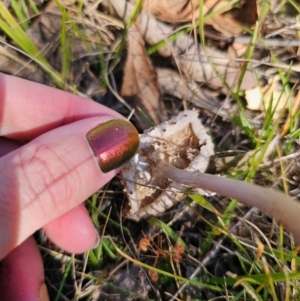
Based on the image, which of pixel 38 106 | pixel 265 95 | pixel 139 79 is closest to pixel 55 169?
pixel 38 106

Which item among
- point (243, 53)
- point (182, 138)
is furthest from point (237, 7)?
point (182, 138)

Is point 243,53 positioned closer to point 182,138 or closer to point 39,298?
point 182,138

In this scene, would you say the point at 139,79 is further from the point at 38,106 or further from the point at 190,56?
the point at 38,106

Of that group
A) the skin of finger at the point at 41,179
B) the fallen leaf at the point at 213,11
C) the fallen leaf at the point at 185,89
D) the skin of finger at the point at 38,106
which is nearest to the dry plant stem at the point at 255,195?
Answer: the skin of finger at the point at 41,179

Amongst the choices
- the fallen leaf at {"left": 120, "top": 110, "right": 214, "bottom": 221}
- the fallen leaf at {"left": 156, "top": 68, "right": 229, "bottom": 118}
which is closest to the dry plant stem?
the fallen leaf at {"left": 120, "top": 110, "right": 214, "bottom": 221}

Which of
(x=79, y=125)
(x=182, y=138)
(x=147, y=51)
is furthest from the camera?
(x=147, y=51)

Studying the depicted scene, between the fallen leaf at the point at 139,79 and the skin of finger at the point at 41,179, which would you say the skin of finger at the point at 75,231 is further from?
the fallen leaf at the point at 139,79
